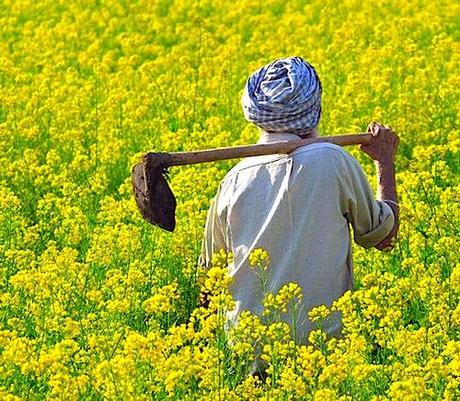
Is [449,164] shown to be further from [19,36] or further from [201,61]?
[19,36]

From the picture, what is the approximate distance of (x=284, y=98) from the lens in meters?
4.72

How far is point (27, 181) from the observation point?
7.36 metres

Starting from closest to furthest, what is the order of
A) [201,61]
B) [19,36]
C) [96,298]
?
[96,298], [201,61], [19,36]

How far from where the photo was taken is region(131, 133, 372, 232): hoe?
476 centimetres

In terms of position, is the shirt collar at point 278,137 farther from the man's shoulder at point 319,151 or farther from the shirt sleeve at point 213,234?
the shirt sleeve at point 213,234

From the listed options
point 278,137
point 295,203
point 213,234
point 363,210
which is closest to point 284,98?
point 278,137

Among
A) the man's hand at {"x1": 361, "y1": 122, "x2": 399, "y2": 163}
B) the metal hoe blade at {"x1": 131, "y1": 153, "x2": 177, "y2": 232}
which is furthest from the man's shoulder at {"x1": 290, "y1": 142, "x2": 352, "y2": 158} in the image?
the metal hoe blade at {"x1": 131, "y1": 153, "x2": 177, "y2": 232}

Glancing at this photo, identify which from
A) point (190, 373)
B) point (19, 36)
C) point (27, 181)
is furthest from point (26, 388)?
point (19, 36)

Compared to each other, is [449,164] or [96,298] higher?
[96,298]

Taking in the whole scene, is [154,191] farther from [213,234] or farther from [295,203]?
[295,203]

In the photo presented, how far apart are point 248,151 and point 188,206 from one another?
133 cm

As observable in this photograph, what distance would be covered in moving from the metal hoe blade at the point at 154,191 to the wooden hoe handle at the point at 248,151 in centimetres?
5

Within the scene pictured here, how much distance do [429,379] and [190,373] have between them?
2.36 feet

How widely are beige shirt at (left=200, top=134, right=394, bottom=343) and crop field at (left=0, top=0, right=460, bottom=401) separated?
3.8 inches
